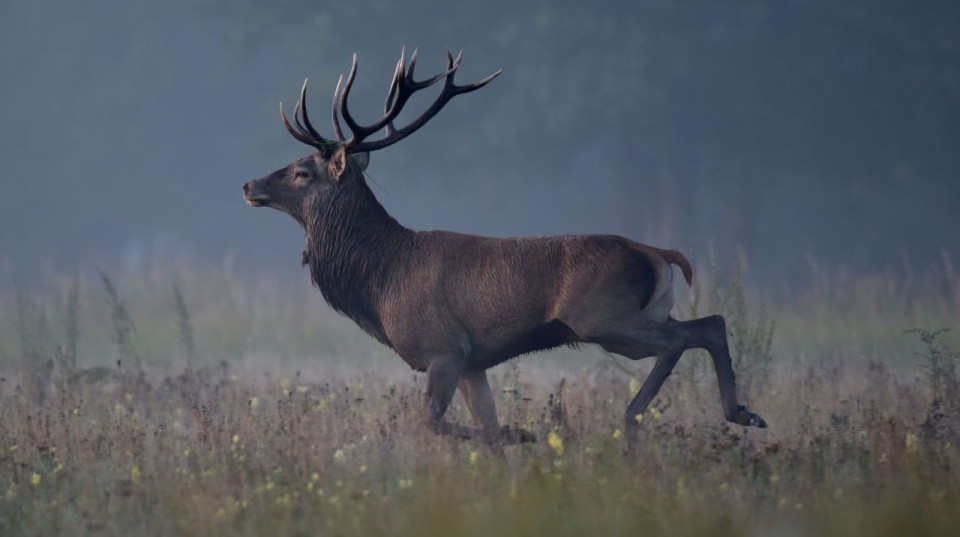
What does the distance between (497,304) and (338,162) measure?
1529 millimetres

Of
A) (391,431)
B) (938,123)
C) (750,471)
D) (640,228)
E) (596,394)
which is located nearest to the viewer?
(750,471)

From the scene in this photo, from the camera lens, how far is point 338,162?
9266 mm

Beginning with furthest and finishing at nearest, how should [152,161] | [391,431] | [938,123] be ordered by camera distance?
[152,161] → [938,123] → [391,431]

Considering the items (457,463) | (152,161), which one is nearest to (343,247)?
(457,463)

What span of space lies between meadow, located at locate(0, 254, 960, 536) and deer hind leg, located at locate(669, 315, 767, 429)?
142mm

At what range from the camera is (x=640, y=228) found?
107ft

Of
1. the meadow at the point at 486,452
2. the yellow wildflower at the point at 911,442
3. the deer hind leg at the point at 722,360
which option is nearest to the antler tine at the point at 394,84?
the meadow at the point at 486,452

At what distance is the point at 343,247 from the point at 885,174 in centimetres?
2308

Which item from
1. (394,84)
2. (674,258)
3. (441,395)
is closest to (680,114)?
(394,84)

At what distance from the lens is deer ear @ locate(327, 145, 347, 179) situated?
920 centimetres

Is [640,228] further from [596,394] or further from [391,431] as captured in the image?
[391,431]

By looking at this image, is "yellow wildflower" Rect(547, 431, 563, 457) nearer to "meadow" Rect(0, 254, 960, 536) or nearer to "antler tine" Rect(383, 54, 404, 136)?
"meadow" Rect(0, 254, 960, 536)

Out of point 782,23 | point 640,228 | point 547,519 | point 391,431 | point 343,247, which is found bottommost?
point 547,519

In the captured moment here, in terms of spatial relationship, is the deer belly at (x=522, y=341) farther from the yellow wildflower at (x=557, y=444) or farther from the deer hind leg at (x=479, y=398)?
the yellow wildflower at (x=557, y=444)
